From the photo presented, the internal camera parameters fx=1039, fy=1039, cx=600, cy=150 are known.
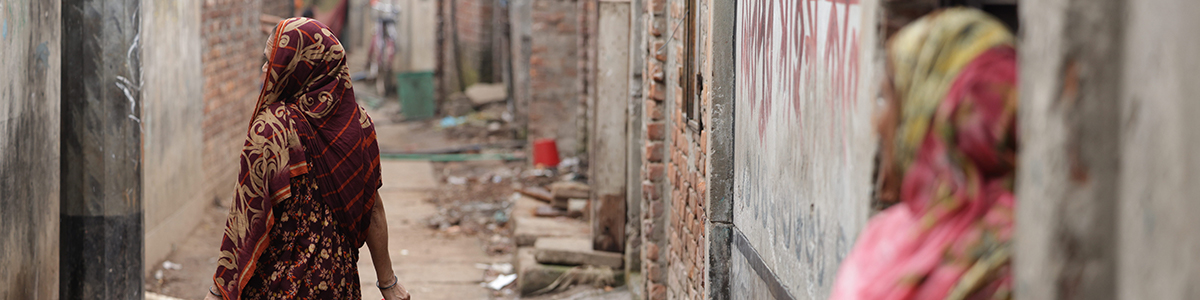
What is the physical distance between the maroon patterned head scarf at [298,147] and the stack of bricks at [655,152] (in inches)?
57.7

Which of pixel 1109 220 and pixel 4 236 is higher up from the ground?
pixel 1109 220

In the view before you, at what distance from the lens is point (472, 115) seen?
42.5ft

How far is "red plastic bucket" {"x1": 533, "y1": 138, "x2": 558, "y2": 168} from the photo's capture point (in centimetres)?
926

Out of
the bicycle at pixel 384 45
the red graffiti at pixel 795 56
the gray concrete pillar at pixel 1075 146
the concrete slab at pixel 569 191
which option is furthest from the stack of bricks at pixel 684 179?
the bicycle at pixel 384 45

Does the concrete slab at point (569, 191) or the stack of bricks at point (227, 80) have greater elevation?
the stack of bricks at point (227, 80)

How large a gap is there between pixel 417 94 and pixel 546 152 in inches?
206

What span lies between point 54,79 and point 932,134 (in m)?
3.48

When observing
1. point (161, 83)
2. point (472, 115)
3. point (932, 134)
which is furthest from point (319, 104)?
point (472, 115)

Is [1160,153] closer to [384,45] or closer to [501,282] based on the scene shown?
[501,282]

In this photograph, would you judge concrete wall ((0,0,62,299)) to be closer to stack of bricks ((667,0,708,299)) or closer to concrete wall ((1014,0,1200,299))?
stack of bricks ((667,0,708,299))

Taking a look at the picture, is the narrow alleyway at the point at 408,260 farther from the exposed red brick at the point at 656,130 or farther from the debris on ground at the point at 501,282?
the exposed red brick at the point at 656,130

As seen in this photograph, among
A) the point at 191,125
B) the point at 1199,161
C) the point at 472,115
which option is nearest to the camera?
the point at 1199,161

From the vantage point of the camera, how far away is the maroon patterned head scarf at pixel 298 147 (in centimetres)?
276

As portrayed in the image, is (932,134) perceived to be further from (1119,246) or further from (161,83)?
(161,83)
